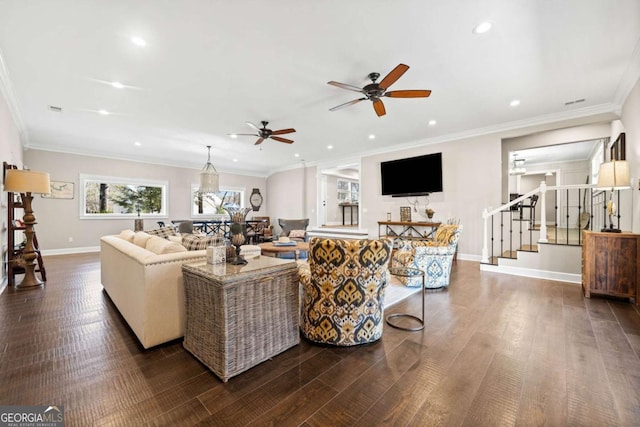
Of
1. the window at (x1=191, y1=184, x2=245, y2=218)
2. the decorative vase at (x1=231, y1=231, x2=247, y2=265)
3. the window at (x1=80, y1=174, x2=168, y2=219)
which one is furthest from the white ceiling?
the window at (x1=191, y1=184, x2=245, y2=218)

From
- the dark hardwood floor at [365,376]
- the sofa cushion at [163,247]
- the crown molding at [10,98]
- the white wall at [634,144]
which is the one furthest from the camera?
the white wall at [634,144]

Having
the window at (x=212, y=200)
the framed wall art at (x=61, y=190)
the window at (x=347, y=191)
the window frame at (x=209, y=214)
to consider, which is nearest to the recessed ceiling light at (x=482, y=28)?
the window at (x=212, y=200)

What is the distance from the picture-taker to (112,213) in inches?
300

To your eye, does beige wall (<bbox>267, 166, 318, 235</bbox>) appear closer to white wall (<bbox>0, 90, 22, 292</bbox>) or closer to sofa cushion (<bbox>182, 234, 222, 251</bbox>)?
sofa cushion (<bbox>182, 234, 222, 251</bbox>)

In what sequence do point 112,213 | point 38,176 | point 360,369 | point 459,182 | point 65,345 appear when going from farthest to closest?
point 112,213
point 459,182
point 38,176
point 65,345
point 360,369

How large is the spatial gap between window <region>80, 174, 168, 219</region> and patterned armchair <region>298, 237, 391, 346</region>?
26.3ft

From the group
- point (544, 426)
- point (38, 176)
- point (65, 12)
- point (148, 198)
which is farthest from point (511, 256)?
point (148, 198)

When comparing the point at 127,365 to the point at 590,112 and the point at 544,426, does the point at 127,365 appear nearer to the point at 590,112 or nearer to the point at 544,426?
the point at 544,426

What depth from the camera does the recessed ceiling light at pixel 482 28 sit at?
243 centimetres

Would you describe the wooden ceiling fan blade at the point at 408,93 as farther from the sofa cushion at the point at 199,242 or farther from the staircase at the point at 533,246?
the staircase at the point at 533,246

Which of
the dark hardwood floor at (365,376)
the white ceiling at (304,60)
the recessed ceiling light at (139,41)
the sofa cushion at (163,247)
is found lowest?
the dark hardwood floor at (365,376)

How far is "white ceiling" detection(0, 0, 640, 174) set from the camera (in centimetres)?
230

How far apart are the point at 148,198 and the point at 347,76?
7645mm

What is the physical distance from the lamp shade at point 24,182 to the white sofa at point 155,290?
2.51 m
